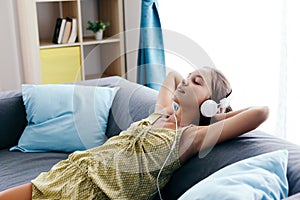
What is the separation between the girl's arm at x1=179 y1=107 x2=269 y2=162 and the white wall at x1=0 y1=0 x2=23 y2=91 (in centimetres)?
211

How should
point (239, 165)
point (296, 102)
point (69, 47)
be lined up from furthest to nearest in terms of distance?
1. point (69, 47)
2. point (296, 102)
3. point (239, 165)

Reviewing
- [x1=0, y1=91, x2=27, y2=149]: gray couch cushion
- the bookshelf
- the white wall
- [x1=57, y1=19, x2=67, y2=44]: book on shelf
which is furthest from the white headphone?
the white wall

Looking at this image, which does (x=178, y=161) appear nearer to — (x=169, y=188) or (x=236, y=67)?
(x=169, y=188)

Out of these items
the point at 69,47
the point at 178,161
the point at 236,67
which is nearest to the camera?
the point at 178,161

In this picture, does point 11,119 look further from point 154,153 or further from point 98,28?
point 98,28

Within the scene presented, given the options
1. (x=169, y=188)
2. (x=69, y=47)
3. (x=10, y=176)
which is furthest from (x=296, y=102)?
(x=69, y=47)

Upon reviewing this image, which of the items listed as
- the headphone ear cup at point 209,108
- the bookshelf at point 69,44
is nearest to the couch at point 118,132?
the headphone ear cup at point 209,108

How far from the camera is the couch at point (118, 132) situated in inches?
58.7

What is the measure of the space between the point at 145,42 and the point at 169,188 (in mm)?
930

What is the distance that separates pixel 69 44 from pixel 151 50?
2.85ft

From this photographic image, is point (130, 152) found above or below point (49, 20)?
below

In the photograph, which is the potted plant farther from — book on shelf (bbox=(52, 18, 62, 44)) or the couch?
the couch

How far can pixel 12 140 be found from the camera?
233cm

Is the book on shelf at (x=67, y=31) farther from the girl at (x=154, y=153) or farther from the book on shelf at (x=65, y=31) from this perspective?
the girl at (x=154, y=153)
